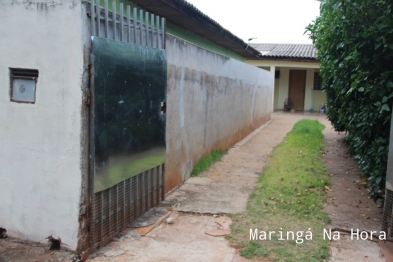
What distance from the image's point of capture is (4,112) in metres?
3.72

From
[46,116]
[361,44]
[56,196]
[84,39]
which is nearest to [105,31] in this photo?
[84,39]

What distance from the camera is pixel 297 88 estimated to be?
22812mm

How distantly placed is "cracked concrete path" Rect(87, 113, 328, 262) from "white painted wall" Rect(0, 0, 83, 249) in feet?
2.11

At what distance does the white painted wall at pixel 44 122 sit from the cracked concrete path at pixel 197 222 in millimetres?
643

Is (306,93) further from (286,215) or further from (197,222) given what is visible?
(197,222)

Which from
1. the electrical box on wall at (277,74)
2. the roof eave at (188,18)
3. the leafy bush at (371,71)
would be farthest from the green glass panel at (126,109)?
the electrical box on wall at (277,74)

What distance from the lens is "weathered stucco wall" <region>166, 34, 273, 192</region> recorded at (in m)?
5.76

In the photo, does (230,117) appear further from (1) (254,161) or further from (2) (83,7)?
(2) (83,7)

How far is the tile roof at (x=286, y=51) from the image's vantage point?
20641 millimetres

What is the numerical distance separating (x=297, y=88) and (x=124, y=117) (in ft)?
65.8

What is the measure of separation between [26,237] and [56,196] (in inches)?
22.6

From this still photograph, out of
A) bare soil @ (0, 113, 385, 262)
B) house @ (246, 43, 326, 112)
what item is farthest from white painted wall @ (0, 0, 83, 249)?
house @ (246, 43, 326, 112)

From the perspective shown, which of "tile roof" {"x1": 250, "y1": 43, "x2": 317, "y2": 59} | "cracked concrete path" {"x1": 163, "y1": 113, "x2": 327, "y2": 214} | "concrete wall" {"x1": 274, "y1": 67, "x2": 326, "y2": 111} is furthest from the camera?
"concrete wall" {"x1": 274, "y1": 67, "x2": 326, "y2": 111}

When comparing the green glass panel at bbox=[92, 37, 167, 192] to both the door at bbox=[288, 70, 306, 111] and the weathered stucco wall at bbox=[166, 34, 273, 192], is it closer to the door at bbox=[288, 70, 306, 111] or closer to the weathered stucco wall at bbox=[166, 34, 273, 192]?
the weathered stucco wall at bbox=[166, 34, 273, 192]
